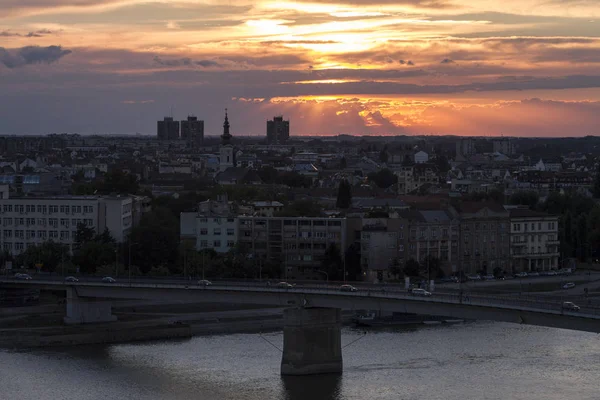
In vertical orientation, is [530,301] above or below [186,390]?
above

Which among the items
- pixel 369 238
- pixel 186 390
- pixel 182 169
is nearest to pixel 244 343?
pixel 186 390

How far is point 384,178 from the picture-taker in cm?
10781

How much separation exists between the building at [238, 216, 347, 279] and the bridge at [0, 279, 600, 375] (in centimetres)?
1383

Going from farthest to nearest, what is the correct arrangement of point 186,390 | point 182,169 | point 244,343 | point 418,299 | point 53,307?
point 182,169 < point 53,307 < point 244,343 < point 418,299 < point 186,390

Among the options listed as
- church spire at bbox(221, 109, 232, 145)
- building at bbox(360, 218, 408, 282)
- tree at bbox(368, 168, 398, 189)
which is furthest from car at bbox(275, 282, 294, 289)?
church spire at bbox(221, 109, 232, 145)

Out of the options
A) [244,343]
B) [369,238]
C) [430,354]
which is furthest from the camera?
[369,238]

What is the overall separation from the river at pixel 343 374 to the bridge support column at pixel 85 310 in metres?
2.42

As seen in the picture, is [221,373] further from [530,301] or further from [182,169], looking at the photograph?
[182,169]

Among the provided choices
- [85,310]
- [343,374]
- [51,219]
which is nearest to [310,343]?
[343,374]

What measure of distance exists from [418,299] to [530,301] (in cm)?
296

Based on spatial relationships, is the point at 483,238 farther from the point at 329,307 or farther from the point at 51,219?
the point at 329,307

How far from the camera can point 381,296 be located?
34062 millimetres

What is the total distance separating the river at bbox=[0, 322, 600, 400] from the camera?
99.6ft

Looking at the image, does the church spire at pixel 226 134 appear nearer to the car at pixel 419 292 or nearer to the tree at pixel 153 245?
the tree at pixel 153 245
